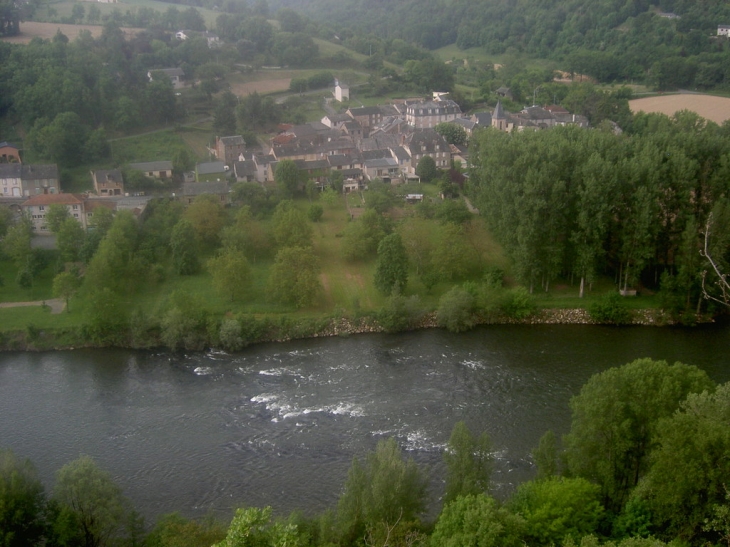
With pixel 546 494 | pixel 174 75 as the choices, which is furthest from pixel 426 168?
pixel 546 494

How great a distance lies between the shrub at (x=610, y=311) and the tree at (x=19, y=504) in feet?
51.0

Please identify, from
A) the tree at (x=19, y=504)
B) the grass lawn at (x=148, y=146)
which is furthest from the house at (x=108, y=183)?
the tree at (x=19, y=504)

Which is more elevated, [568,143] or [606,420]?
[568,143]

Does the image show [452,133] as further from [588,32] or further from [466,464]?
[588,32]

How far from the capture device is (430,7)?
2756 inches

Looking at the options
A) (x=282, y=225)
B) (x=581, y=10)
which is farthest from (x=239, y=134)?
(x=581, y=10)

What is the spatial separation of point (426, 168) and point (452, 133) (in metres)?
4.99

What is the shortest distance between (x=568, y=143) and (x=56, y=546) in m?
18.3

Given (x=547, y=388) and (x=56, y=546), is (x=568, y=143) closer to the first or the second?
(x=547, y=388)

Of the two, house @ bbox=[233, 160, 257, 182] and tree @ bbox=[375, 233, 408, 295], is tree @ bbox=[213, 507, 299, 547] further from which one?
house @ bbox=[233, 160, 257, 182]

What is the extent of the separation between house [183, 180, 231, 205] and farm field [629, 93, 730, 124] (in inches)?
1029

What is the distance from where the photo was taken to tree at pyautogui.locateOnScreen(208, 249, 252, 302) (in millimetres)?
21438

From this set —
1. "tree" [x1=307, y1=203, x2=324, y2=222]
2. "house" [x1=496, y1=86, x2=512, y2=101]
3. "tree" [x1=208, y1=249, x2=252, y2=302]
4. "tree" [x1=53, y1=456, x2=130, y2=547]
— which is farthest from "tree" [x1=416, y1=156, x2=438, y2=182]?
"tree" [x1=53, y1=456, x2=130, y2=547]

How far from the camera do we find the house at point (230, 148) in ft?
111
